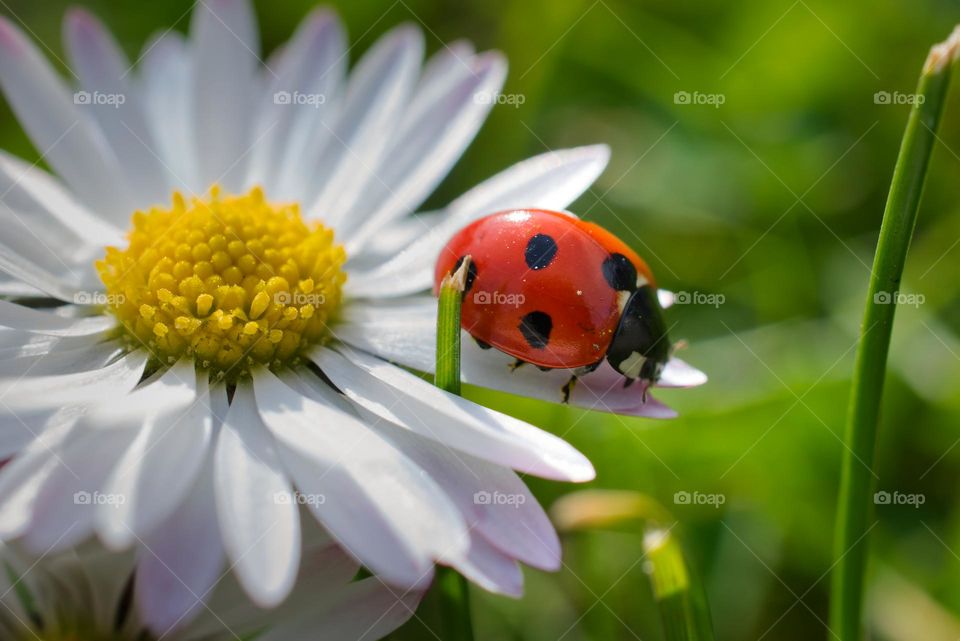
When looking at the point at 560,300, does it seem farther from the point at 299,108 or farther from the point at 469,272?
the point at 299,108

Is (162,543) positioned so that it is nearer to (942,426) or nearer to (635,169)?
(942,426)

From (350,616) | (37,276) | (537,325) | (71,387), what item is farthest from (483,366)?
(37,276)

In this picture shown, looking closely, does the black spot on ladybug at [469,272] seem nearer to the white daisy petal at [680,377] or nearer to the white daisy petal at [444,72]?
the white daisy petal at [680,377]

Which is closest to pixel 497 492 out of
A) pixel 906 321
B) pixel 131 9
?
pixel 906 321

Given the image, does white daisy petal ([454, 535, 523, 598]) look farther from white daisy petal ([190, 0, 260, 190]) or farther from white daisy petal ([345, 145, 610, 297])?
white daisy petal ([190, 0, 260, 190])

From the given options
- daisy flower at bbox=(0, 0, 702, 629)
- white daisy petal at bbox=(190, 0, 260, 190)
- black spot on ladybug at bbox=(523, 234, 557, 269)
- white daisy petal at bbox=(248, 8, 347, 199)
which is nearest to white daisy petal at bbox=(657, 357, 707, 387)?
daisy flower at bbox=(0, 0, 702, 629)

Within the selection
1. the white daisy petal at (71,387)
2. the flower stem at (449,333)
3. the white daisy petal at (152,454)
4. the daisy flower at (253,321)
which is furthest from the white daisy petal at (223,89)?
the flower stem at (449,333)

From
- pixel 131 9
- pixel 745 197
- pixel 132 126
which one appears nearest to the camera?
pixel 132 126
